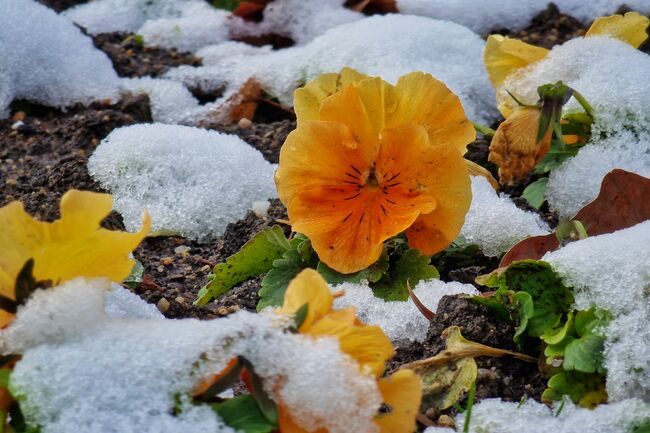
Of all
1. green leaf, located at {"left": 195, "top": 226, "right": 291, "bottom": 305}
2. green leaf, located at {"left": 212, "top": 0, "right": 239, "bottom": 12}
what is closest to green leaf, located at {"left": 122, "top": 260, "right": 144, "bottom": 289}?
green leaf, located at {"left": 195, "top": 226, "right": 291, "bottom": 305}

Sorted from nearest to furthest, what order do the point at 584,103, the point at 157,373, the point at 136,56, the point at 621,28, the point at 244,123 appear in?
the point at 157,373
the point at 584,103
the point at 621,28
the point at 244,123
the point at 136,56

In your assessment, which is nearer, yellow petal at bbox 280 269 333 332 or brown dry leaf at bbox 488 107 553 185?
yellow petal at bbox 280 269 333 332

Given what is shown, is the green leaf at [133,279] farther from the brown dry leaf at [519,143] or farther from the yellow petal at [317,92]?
the brown dry leaf at [519,143]

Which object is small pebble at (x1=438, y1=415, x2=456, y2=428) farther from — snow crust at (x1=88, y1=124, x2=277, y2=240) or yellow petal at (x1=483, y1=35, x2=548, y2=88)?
yellow petal at (x1=483, y1=35, x2=548, y2=88)

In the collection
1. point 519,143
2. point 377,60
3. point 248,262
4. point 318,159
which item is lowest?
point 377,60

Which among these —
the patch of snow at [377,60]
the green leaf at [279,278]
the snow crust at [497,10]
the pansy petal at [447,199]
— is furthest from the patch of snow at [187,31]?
the pansy petal at [447,199]

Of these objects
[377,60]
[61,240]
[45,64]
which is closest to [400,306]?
[61,240]

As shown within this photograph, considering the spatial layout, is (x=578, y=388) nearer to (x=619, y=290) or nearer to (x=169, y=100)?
(x=619, y=290)
